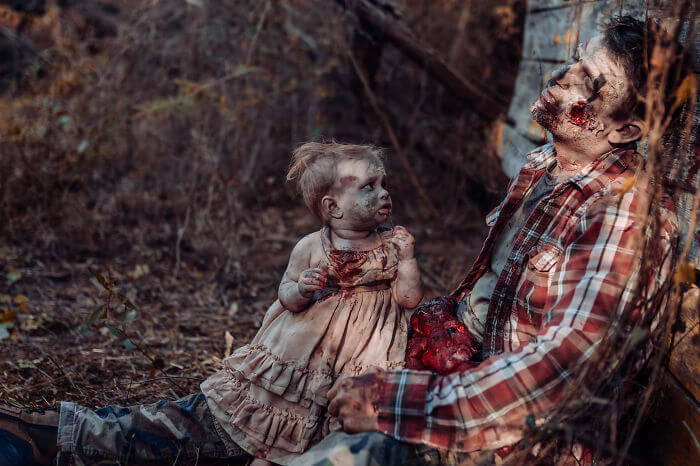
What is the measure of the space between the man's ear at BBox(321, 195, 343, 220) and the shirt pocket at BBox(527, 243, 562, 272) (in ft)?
2.24

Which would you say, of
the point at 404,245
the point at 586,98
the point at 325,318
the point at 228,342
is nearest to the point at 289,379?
the point at 325,318

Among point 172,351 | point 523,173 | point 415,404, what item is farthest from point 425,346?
point 172,351

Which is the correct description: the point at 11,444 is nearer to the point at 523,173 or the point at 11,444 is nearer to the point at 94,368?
the point at 94,368

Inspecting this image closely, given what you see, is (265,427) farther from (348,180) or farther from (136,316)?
(136,316)

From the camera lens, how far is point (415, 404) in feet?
5.57

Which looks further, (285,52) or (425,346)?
(285,52)

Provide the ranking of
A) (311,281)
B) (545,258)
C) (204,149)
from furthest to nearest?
1. (204,149)
2. (311,281)
3. (545,258)

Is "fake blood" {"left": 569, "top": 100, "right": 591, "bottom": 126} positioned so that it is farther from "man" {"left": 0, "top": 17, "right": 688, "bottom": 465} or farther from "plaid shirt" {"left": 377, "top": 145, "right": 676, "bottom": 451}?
"plaid shirt" {"left": 377, "top": 145, "right": 676, "bottom": 451}

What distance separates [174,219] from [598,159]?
444cm

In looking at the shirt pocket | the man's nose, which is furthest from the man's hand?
the man's nose

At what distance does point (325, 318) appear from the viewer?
2.15 m

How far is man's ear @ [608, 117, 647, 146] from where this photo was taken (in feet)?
6.48

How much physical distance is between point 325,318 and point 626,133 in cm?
118

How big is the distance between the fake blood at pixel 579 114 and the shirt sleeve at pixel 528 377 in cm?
40
